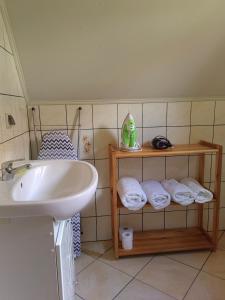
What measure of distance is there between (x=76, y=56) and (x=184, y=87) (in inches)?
30.7

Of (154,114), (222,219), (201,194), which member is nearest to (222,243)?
(222,219)

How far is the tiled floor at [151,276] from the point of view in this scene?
1371mm

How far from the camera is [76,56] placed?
1403 mm

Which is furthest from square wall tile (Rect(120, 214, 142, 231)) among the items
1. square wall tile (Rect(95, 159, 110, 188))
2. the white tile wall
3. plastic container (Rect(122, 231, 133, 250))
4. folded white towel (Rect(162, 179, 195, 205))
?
folded white towel (Rect(162, 179, 195, 205))

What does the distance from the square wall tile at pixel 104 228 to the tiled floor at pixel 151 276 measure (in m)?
0.11

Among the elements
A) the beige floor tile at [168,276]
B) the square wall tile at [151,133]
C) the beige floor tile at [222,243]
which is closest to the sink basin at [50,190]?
the square wall tile at [151,133]

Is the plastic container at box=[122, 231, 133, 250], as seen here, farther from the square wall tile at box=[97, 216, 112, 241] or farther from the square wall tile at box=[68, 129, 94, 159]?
the square wall tile at box=[68, 129, 94, 159]

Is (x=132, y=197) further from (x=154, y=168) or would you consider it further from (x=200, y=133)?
(x=200, y=133)

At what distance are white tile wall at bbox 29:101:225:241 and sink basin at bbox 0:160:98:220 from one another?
550 millimetres

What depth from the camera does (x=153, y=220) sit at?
Result: 1.93m

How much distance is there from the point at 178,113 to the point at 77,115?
746 mm

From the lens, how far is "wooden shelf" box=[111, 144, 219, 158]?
1536 millimetres

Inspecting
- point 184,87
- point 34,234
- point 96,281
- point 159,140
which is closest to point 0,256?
point 34,234

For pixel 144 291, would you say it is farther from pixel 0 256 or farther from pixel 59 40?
pixel 59 40
